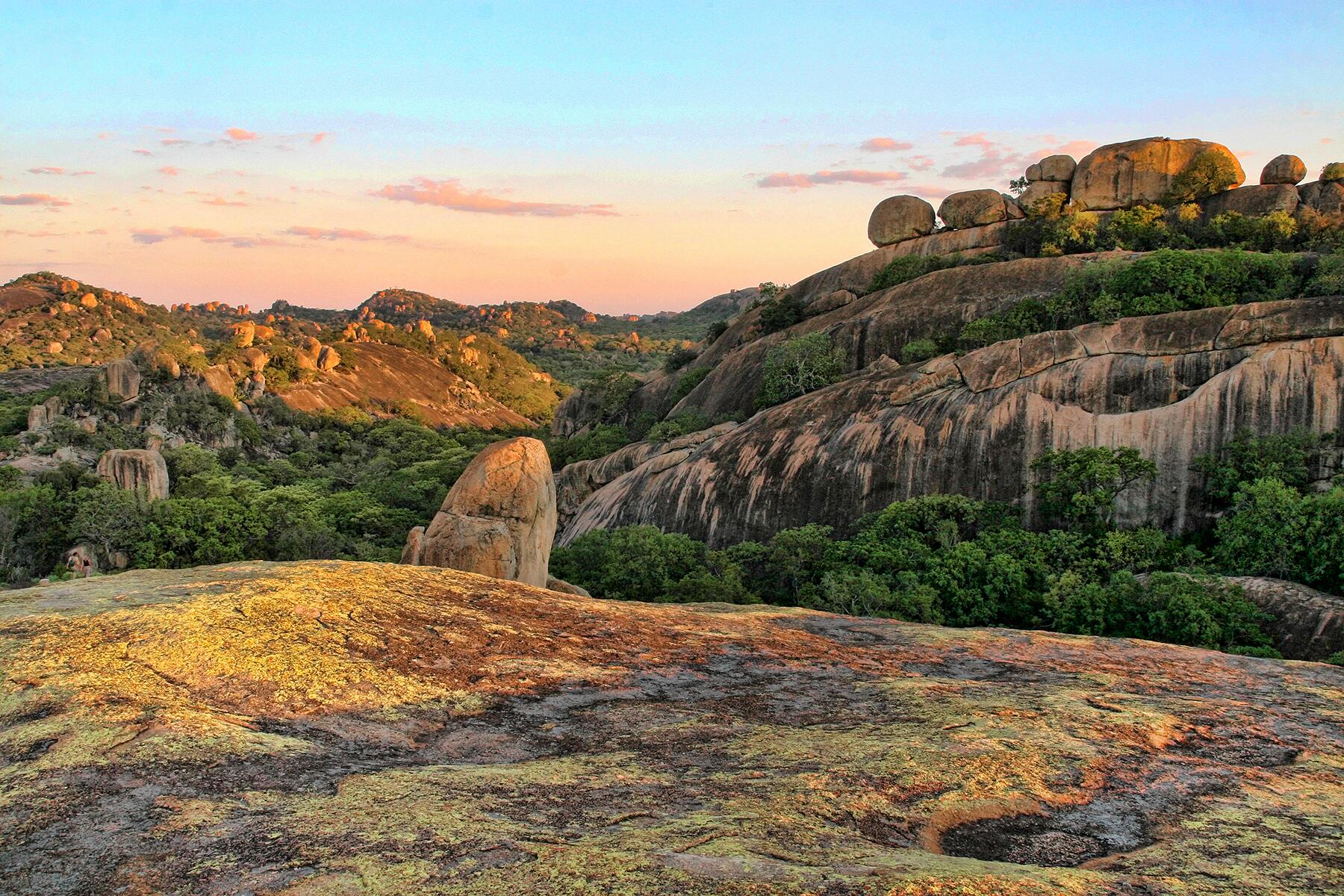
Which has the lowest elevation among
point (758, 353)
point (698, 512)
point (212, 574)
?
point (698, 512)

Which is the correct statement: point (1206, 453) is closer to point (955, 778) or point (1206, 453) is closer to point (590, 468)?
point (955, 778)

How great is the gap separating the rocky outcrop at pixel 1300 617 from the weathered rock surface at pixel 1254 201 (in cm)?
3009

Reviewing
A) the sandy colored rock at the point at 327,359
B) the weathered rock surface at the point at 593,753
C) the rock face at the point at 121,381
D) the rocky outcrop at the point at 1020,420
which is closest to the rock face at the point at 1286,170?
the rocky outcrop at the point at 1020,420

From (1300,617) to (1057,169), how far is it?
36801 millimetres

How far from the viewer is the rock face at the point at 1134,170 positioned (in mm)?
46875

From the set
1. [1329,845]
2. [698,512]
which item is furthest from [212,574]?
[698,512]

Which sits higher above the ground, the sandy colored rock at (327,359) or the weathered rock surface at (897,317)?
the weathered rock surface at (897,317)

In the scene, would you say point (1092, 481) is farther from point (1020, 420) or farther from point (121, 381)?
point (121, 381)

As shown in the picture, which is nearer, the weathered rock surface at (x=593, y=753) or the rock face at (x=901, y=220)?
the weathered rock surface at (x=593, y=753)

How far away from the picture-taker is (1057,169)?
4959cm

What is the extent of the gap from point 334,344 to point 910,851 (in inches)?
3515

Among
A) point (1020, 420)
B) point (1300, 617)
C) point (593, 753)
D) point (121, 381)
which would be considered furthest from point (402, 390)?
point (593, 753)

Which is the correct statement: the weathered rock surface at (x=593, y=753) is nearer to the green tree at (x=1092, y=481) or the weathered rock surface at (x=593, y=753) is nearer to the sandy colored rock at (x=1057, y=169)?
the green tree at (x=1092, y=481)

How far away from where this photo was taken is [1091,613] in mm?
20359
